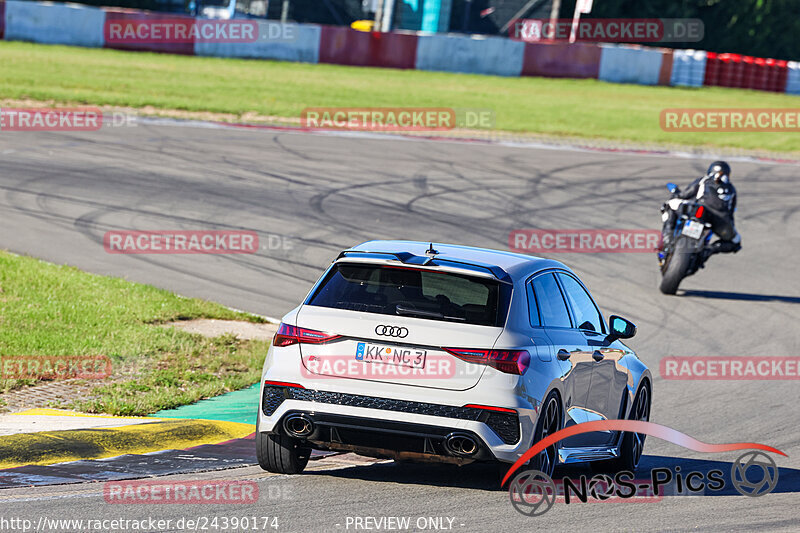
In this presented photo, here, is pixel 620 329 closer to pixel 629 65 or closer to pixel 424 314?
pixel 424 314

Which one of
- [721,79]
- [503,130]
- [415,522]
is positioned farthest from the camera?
[721,79]

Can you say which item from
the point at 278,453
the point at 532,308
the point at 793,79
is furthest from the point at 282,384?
the point at 793,79

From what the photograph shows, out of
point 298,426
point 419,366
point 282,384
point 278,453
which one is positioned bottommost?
point 278,453

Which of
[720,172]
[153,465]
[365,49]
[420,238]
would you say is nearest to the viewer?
[153,465]

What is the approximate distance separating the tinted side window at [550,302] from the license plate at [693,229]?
28.6 ft

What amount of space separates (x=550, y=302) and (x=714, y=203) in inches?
372

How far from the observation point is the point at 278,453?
7125mm

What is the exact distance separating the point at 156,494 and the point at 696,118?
3073 cm

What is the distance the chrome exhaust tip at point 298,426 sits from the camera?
6.79m

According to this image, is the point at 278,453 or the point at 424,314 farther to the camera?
the point at 278,453

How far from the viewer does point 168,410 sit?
9242 mm

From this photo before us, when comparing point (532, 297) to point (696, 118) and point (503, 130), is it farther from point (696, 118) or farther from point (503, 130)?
point (696, 118)

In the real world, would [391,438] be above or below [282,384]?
below

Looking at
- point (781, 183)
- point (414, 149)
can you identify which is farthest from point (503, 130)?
point (781, 183)
